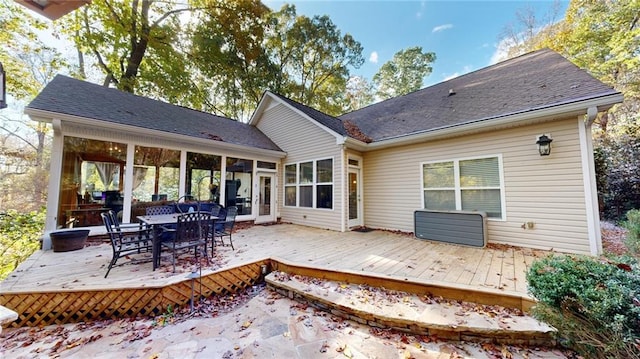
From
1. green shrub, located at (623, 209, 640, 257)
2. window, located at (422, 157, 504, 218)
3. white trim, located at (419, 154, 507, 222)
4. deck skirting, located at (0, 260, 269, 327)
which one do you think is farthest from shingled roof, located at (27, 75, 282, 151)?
green shrub, located at (623, 209, 640, 257)

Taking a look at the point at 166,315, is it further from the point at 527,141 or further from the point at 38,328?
the point at 527,141

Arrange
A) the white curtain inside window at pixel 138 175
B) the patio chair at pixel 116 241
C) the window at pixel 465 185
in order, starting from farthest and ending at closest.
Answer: the white curtain inside window at pixel 138 175, the window at pixel 465 185, the patio chair at pixel 116 241

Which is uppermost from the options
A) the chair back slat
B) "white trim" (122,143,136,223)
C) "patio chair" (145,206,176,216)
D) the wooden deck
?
"white trim" (122,143,136,223)

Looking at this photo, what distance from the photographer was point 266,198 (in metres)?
8.67

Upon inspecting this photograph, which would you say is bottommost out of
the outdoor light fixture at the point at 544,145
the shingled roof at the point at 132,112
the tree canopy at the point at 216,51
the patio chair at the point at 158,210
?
the patio chair at the point at 158,210

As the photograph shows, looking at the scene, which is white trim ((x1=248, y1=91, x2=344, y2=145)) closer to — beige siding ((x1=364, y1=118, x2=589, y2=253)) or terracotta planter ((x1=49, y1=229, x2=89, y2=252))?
beige siding ((x1=364, y1=118, x2=589, y2=253))

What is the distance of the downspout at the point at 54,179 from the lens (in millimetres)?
4797

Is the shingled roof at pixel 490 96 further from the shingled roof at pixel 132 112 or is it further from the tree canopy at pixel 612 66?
the tree canopy at pixel 612 66

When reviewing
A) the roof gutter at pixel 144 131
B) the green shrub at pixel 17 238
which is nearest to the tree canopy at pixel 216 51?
the green shrub at pixel 17 238

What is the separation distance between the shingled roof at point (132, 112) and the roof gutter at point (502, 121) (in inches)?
163

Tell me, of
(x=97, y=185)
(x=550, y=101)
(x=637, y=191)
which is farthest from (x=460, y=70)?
(x=97, y=185)

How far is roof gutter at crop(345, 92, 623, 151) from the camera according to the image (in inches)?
157

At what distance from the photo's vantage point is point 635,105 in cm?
988

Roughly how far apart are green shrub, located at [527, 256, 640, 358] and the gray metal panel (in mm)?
3027
